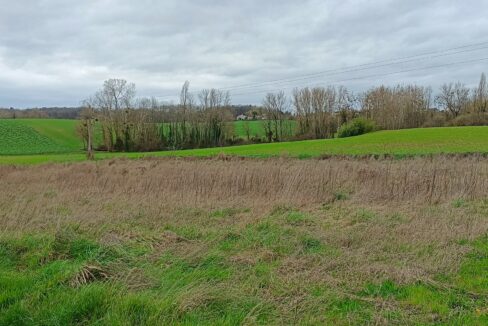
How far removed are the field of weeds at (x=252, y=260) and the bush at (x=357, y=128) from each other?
52.8 metres

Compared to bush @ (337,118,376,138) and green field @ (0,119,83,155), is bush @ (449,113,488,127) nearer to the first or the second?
bush @ (337,118,376,138)

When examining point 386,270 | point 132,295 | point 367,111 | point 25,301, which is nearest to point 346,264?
point 386,270

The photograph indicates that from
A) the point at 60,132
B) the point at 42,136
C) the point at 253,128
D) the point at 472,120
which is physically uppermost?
the point at 60,132

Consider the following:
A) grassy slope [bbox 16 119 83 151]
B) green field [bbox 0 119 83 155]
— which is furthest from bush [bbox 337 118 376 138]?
grassy slope [bbox 16 119 83 151]

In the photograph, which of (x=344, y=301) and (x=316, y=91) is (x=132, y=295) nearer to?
(x=344, y=301)

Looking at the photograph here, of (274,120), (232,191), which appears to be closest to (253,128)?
(274,120)

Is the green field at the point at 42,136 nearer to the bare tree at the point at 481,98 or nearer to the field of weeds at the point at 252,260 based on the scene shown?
the bare tree at the point at 481,98

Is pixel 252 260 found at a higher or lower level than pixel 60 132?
lower

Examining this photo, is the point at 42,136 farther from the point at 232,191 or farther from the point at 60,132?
the point at 232,191

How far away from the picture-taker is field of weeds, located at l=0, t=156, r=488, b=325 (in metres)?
4.18

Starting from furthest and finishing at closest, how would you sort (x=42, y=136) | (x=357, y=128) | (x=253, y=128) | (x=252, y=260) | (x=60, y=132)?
(x=253, y=128), (x=60, y=132), (x=42, y=136), (x=357, y=128), (x=252, y=260)

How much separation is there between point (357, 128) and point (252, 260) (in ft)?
199

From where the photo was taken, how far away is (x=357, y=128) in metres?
63.0

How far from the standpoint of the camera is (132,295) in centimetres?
440
